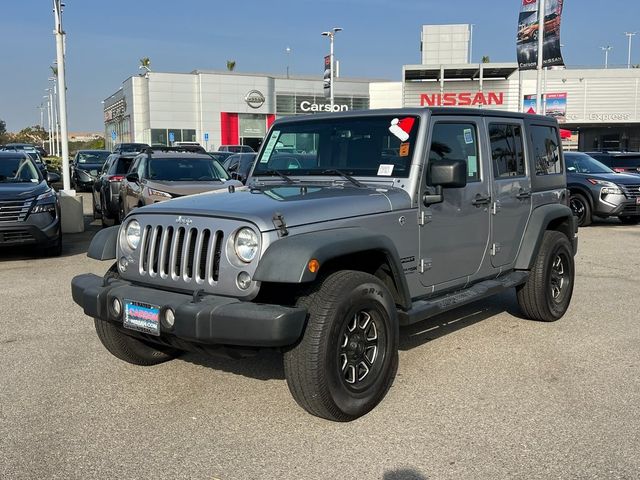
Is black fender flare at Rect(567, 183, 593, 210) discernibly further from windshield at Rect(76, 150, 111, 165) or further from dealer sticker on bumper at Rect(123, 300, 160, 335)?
windshield at Rect(76, 150, 111, 165)

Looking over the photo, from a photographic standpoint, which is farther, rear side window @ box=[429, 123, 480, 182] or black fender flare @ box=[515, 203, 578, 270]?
black fender flare @ box=[515, 203, 578, 270]

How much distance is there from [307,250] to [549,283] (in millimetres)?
3367

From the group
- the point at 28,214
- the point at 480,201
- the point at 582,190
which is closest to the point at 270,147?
the point at 480,201

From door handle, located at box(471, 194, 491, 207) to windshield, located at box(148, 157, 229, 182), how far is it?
7021 millimetres

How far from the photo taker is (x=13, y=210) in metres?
9.42

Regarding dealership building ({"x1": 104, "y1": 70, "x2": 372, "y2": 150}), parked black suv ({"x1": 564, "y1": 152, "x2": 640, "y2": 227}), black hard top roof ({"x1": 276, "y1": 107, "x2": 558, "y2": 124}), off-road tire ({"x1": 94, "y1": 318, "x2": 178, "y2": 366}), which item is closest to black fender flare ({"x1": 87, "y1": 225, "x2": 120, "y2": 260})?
off-road tire ({"x1": 94, "y1": 318, "x2": 178, "y2": 366})

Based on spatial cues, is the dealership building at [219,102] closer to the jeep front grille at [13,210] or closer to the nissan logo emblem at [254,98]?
the nissan logo emblem at [254,98]

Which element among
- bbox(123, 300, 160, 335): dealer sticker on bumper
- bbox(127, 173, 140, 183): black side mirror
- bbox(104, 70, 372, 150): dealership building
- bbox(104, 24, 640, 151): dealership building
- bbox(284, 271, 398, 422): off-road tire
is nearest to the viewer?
bbox(284, 271, 398, 422): off-road tire

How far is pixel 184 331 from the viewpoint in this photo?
3.62 metres

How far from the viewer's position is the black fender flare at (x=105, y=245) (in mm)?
4527

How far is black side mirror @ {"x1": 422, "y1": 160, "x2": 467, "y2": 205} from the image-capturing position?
176 inches

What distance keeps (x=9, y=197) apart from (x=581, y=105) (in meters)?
51.5

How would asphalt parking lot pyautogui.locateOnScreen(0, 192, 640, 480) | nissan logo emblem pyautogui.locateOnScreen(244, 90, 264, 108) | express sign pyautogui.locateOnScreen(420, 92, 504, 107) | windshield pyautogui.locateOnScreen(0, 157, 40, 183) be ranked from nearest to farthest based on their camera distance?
asphalt parking lot pyautogui.locateOnScreen(0, 192, 640, 480) → windshield pyautogui.locateOnScreen(0, 157, 40, 183) → express sign pyautogui.locateOnScreen(420, 92, 504, 107) → nissan logo emblem pyautogui.locateOnScreen(244, 90, 264, 108)

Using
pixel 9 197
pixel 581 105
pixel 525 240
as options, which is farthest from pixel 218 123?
pixel 525 240
